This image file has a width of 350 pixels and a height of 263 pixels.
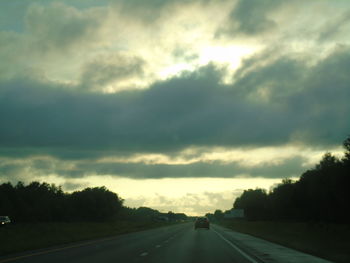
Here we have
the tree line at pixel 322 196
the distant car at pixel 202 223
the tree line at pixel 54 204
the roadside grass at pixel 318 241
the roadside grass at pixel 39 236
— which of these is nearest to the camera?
the roadside grass at pixel 318 241

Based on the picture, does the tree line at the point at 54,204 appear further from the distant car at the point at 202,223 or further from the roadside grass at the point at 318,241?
the roadside grass at the point at 318,241

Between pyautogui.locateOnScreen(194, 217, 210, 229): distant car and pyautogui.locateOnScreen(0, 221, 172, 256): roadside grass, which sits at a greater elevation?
pyautogui.locateOnScreen(194, 217, 210, 229): distant car

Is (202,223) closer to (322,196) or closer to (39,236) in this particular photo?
(322,196)

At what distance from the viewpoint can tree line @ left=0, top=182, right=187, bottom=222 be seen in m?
132

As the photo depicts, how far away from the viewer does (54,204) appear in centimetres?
14588

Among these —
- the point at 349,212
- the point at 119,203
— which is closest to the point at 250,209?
the point at 119,203

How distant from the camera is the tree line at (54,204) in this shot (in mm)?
132375

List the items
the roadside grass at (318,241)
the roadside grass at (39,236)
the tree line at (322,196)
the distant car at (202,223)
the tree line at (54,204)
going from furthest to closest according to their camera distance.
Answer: the tree line at (54,204) → the distant car at (202,223) → the tree line at (322,196) → the roadside grass at (39,236) → the roadside grass at (318,241)

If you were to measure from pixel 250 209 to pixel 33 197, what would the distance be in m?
78.4

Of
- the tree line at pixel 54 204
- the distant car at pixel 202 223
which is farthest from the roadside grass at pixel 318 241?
the tree line at pixel 54 204

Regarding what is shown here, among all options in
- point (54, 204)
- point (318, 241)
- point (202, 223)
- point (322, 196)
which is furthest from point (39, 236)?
point (54, 204)

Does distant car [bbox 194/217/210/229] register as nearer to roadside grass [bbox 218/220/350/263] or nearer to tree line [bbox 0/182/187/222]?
roadside grass [bbox 218/220/350/263]

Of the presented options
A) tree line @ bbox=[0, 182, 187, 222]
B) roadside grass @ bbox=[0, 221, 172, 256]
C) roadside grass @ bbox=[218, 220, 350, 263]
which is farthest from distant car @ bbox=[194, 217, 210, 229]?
tree line @ bbox=[0, 182, 187, 222]

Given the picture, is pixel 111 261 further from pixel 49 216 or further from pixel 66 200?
pixel 66 200
